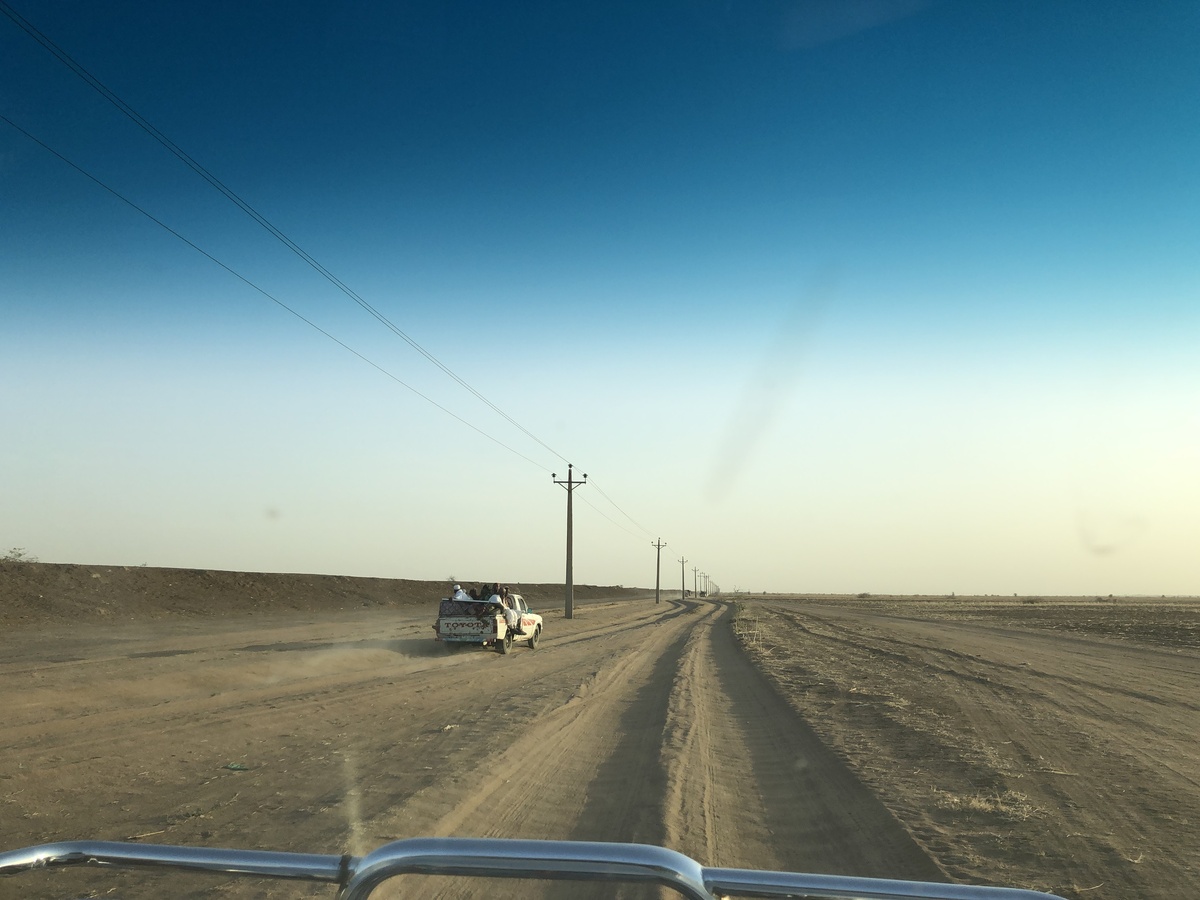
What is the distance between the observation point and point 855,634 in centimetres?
3834

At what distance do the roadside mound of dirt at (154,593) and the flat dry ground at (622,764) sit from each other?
18.8 metres

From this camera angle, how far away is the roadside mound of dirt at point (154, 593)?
36.7 metres

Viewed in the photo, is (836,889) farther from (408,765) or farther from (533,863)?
(408,765)

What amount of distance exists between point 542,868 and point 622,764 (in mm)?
8817

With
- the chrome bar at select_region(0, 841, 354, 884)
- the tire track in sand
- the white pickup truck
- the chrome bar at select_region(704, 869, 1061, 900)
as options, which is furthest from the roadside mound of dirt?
the chrome bar at select_region(704, 869, 1061, 900)

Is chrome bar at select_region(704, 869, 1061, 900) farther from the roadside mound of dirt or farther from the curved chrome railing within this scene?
the roadside mound of dirt

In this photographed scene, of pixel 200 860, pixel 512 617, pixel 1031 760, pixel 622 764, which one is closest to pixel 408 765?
pixel 622 764

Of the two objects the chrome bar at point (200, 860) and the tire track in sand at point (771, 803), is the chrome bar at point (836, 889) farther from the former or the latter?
the tire track in sand at point (771, 803)

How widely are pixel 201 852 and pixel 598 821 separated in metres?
6.10

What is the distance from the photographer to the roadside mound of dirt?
3666 cm

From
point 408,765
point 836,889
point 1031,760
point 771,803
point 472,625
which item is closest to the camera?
point 836,889

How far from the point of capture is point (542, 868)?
203 centimetres

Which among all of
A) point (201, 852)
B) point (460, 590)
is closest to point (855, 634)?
point (460, 590)

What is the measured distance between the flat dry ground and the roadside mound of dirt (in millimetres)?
18810
